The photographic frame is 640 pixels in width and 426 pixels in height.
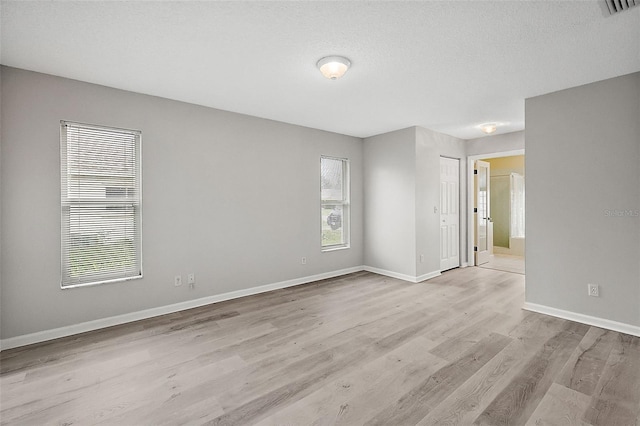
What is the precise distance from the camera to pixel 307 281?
5.04 metres

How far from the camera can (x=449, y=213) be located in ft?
19.0

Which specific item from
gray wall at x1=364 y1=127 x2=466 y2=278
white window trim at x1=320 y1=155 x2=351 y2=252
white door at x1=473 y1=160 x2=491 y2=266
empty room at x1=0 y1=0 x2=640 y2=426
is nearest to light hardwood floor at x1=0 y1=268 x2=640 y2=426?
empty room at x1=0 y1=0 x2=640 y2=426

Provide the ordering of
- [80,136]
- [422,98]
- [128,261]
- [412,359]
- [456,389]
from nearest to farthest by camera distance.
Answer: [456,389] < [412,359] < [80,136] < [128,261] < [422,98]

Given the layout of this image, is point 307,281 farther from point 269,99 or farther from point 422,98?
point 422,98

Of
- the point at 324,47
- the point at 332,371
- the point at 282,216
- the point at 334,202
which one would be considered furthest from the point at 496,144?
the point at 332,371

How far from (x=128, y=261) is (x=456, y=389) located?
3473mm

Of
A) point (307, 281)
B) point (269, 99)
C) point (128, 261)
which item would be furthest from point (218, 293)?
point (269, 99)

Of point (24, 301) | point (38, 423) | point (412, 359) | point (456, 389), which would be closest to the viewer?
point (38, 423)

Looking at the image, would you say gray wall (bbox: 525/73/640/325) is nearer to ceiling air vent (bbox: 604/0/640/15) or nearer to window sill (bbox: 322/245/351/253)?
ceiling air vent (bbox: 604/0/640/15)

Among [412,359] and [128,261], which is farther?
[128,261]

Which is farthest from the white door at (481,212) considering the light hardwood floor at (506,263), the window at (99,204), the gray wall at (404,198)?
the window at (99,204)

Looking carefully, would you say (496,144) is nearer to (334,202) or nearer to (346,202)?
(346,202)

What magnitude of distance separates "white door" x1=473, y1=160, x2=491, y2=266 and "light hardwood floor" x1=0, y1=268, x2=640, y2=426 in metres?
2.73

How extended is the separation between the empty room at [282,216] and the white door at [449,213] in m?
0.89
